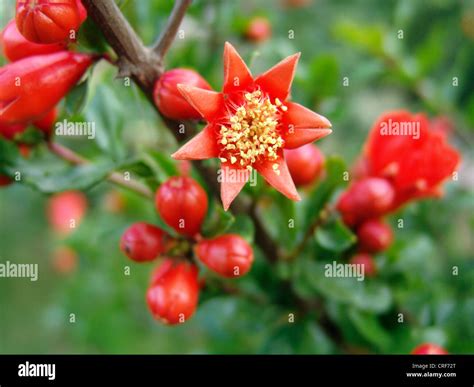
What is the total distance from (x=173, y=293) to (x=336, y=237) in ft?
1.51

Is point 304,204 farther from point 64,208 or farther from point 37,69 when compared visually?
point 64,208

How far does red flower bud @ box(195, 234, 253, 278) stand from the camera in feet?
4.20

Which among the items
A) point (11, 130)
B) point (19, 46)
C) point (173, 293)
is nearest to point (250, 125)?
point (173, 293)

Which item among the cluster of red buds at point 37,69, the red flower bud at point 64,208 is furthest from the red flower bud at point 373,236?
the red flower bud at point 64,208

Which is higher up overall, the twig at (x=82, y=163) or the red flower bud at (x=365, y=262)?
the twig at (x=82, y=163)

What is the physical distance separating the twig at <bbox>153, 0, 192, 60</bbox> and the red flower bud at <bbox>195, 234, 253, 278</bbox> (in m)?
0.43

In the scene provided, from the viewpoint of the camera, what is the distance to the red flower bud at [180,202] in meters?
1.27

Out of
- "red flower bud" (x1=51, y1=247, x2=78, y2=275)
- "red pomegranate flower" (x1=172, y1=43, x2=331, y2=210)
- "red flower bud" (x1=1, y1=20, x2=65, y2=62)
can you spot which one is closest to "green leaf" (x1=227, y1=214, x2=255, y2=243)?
"red pomegranate flower" (x1=172, y1=43, x2=331, y2=210)

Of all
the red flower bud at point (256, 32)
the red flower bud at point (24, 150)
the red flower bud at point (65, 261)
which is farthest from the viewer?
the red flower bud at point (65, 261)

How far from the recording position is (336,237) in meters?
1.50

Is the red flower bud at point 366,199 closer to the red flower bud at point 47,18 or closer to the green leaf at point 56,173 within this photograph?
the green leaf at point 56,173

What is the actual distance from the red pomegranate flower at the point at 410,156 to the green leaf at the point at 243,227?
0.49 m

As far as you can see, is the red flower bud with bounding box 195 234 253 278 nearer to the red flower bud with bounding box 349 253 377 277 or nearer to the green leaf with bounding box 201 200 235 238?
the green leaf with bounding box 201 200 235 238
